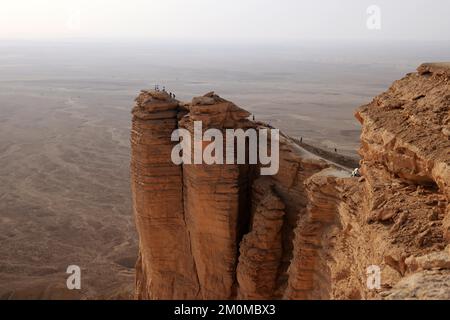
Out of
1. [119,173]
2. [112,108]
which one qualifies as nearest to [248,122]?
[119,173]

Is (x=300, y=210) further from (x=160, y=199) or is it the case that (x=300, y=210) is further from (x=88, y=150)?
(x=88, y=150)

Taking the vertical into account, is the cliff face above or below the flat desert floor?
above

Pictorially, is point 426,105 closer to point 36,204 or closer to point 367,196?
point 367,196

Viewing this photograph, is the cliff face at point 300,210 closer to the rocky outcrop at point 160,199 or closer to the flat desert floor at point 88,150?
the rocky outcrop at point 160,199

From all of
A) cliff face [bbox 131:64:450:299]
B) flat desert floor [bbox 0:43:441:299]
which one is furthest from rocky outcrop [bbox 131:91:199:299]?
flat desert floor [bbox 0:43:441:299]

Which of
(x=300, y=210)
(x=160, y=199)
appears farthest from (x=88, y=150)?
(x=300, y=210)

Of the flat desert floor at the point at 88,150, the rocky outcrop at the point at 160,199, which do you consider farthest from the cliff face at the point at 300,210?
the flat desert floor at the point at 88,150

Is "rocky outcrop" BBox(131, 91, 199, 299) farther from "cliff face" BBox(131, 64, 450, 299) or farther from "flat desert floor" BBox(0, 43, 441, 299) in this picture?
"flat desert floor" BBox(0, 43, 441, 299)
